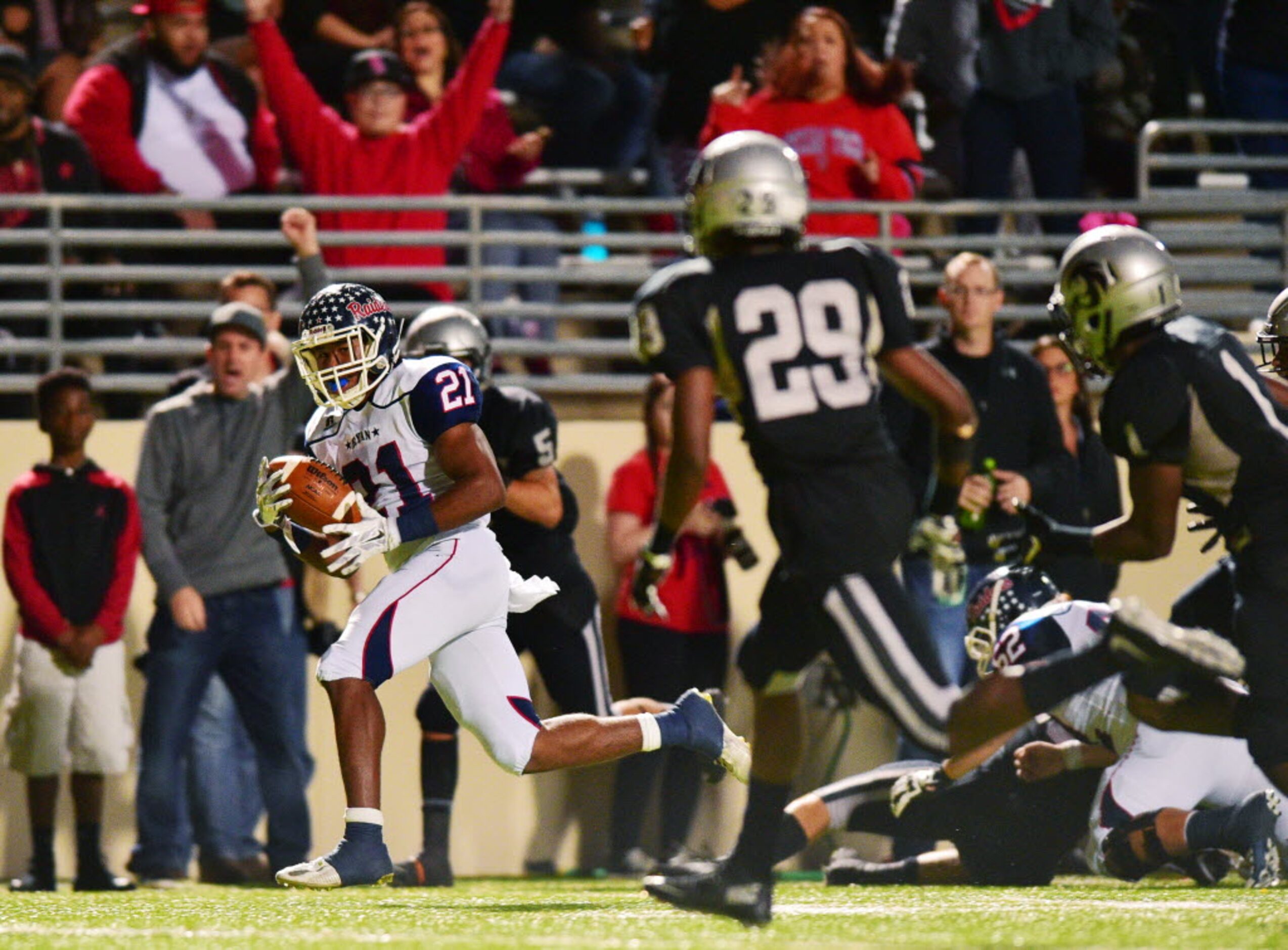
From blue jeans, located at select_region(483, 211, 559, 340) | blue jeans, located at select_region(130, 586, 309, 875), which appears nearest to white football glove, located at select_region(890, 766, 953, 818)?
blue jeans, located at select_region(130, 586, 309, 875)

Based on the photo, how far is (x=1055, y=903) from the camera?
509 cm

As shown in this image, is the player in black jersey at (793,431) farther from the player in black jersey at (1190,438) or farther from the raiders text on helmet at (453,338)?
the raiders text on helmet at (453,338)

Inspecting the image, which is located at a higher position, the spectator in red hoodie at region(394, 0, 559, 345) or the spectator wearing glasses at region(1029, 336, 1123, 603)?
the spectator in red hoodie at region(394, 0, 559, 345)

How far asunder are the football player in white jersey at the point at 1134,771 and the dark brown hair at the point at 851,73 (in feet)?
8.93

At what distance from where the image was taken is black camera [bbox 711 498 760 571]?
7207 millimetres

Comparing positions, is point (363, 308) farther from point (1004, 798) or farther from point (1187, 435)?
point (1004, 798)

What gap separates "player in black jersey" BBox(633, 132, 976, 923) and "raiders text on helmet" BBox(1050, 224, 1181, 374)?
0.54 metres

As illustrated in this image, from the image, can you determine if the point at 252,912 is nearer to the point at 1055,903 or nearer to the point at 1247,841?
the point at 1055,903

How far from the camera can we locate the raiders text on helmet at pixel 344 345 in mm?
5184

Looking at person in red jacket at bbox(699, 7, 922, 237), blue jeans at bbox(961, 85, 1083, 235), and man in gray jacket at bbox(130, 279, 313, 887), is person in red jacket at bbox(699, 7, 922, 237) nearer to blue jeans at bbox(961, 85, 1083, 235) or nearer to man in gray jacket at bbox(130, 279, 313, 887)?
blue jeans at bbox(961, 85, 1083, 235)

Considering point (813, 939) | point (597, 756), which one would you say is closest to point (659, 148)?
point (597, 756)

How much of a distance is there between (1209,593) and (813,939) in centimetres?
172

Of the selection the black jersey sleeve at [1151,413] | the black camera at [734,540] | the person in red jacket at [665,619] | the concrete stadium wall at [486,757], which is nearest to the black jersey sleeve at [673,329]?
the black jersey sleeve at [1151,413]

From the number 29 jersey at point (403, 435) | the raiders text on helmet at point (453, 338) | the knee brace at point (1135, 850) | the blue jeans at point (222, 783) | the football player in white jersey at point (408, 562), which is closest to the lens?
the football player in white jersey at point (408, 562)
